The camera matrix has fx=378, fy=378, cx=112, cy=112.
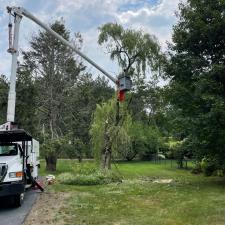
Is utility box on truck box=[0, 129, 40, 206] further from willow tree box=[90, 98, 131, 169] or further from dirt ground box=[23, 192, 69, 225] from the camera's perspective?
willow tree box=[90, 98, 131, 169]

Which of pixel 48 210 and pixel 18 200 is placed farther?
pixel 18 200

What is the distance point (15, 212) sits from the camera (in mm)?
10000

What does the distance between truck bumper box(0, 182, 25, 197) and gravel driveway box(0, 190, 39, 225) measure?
502 mm

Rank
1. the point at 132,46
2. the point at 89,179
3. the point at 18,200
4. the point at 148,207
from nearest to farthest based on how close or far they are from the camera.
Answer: the point at 148,207
the point at 18,200
the point at 89,179
the point at 132,46

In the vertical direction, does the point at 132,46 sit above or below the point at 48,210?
above

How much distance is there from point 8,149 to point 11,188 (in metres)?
2.07

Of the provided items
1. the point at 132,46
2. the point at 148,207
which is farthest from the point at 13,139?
the point at 132,46

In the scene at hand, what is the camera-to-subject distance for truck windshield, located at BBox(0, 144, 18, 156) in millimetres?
11698

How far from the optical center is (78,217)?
888 centimetres

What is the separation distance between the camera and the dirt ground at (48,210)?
855 cm

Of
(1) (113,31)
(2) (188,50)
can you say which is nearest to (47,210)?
(2) (188,50)

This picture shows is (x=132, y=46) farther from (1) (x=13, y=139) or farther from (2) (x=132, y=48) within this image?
(1) (x=13, y=139)

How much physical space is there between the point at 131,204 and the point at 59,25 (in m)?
25.7

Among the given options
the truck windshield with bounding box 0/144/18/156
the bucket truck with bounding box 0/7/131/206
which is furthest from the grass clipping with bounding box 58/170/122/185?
the truck windshield with bounding box 0/144/18/156
